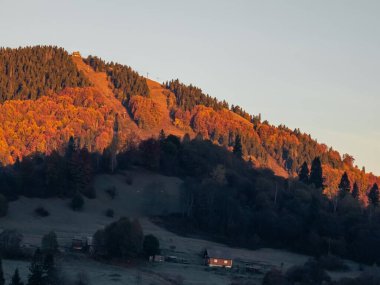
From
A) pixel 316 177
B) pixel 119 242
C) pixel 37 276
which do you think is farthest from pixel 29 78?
pixel 37 276

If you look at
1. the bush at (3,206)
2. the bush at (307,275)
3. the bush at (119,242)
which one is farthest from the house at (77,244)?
the bush at (307,275)

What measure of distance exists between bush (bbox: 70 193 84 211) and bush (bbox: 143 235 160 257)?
18881mm

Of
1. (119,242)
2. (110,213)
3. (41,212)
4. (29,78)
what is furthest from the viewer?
(29,78)

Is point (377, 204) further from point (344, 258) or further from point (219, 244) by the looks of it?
point (219, 244)

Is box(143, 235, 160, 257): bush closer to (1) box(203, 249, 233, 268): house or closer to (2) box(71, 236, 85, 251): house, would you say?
(1) box(203, 249, 233, 268): house

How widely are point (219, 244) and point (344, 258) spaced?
58.0ft

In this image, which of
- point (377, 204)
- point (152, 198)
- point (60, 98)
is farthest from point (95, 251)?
point (60, 98)

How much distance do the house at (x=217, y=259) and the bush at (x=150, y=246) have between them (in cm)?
667

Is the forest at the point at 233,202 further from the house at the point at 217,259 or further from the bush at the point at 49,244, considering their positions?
the bush at the point at 49,244

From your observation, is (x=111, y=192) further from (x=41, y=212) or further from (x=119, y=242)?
(x=119, y=242)

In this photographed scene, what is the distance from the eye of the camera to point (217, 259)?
3497 inches

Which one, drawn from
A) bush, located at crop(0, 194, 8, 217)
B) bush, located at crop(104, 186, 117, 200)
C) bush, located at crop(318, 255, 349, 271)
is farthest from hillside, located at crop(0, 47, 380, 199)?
bush, located at crop(318, 255, 349, 271)

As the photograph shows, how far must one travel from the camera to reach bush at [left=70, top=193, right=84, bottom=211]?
10231 cm

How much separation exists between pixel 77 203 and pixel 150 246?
20.2 m
